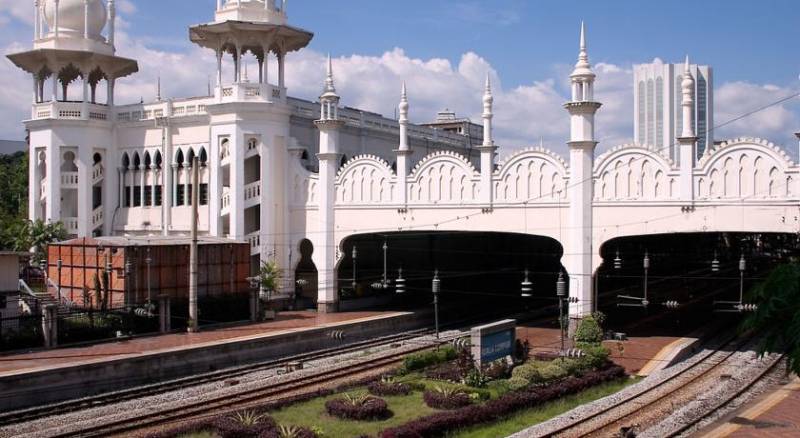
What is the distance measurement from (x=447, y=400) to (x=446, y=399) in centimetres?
4

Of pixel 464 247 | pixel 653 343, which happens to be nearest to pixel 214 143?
pixel 464 247

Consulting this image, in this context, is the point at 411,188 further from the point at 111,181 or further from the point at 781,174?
the point at 111,181

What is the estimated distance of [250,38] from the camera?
1515 inches

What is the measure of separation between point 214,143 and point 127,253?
8.55 meters

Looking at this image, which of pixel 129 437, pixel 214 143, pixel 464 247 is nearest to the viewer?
pixel 129 437

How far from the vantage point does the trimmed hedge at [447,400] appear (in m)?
20.6

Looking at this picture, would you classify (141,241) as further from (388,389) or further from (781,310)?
(781,310)

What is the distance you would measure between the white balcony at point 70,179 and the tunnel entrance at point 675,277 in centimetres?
2792

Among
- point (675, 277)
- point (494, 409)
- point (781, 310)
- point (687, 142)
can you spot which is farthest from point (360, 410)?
point (675, 277)

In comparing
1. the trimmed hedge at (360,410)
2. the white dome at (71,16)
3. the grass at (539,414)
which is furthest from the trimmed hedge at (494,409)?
the white dome at (71,16)

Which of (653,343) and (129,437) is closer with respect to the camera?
(129,437)

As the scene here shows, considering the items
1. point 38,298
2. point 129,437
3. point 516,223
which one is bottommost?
point 129,437

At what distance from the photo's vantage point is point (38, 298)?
32062 mm

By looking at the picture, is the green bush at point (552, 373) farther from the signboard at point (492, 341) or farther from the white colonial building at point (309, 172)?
the white colonial building at point (309, 172)
